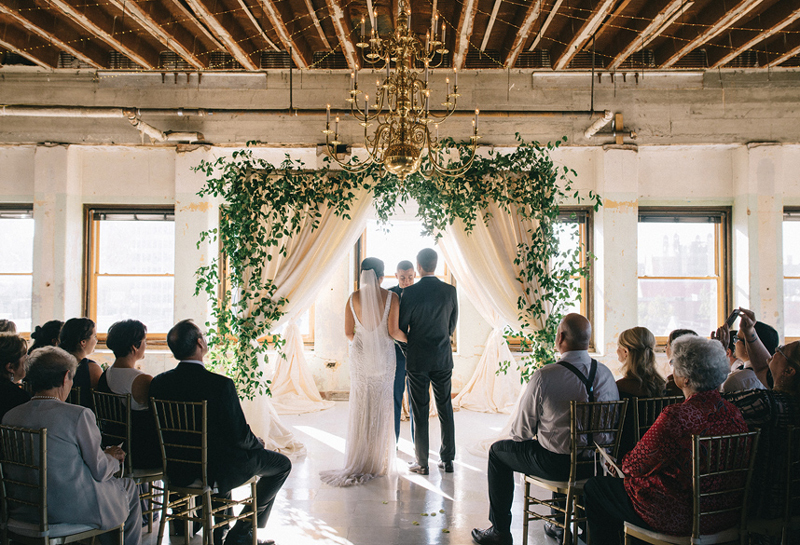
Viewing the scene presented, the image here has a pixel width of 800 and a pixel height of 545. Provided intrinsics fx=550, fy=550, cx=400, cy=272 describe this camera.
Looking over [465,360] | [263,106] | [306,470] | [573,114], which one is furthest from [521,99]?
[306,470]

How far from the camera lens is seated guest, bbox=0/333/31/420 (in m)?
2.74

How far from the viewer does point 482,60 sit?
6102 mm

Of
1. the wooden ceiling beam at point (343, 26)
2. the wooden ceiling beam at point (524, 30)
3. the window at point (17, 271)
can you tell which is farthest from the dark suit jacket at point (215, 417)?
the window at point (17, 271)

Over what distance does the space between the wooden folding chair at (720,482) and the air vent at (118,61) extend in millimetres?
6369

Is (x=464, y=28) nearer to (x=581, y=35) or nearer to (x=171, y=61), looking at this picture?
(x=581, y=35)

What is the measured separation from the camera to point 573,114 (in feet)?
19.1

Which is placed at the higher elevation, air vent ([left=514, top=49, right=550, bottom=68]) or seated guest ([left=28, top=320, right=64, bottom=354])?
air vent ([left=514, top=49, right=550, bottom=68])

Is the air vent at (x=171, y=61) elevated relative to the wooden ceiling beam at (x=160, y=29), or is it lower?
elevated

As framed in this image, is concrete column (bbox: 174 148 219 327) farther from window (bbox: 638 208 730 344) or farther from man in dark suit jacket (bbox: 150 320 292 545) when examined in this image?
window (bbox: 638 208 730 344)

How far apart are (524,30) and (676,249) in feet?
11.9

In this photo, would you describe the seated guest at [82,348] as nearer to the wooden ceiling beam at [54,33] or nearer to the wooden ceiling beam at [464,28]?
the wooden ceiling beam at [54,33]

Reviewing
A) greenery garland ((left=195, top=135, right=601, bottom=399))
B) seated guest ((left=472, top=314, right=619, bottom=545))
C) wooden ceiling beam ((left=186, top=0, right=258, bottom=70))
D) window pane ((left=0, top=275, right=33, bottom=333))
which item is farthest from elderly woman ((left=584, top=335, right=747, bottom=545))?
window pane ((left=0, top=275, right=33, bottom=333))

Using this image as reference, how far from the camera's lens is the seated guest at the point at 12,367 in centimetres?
274

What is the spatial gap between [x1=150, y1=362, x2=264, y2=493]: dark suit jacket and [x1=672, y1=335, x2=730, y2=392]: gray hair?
220 cm
